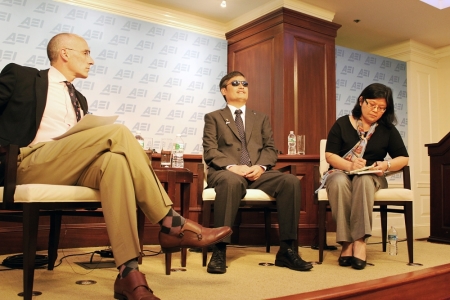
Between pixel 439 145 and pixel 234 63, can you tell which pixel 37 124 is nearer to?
pixel 439 145

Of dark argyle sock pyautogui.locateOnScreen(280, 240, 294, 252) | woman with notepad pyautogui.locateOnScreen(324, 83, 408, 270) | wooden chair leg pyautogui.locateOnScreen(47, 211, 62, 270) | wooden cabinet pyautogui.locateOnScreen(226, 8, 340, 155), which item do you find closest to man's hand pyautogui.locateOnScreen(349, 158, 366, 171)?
woman with notepad pyautogui.locateOnScreen(324, 83, 408, 270)

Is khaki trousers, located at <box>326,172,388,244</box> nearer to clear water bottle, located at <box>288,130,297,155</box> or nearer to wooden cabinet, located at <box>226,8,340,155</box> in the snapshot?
clear water bottle, located at <box>288,130,297,155</box>

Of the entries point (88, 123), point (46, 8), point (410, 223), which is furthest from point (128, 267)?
point (46, 8)

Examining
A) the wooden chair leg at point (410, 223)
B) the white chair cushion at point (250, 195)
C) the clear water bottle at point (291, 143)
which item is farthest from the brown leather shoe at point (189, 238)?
the clear water bottle at point (291, 143)

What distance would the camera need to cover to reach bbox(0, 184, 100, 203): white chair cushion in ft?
5.71

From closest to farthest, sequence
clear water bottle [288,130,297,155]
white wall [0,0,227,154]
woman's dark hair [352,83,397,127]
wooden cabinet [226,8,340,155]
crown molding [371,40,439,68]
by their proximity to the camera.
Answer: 1. woman's dark hair [352,83,397,127]
2. white wall [0,0,227,154]
3. clear water bottle [288,130,297,155]
4. wooden cabinet [226,8,340,155]
5. crown molding [371,40,439,68]

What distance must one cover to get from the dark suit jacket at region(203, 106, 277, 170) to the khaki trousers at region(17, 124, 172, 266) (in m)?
1.08

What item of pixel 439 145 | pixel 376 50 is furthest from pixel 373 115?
pixel 376 50

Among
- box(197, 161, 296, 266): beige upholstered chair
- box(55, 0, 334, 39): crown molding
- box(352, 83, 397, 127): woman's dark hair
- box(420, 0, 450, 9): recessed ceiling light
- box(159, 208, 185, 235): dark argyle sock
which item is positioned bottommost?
box(159, 208, 185, 235): dark argyle sock

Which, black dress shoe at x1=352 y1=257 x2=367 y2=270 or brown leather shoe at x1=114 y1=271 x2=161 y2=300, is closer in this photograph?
brown leather shoe at x1=114 y1=271 x2=161 y2=300

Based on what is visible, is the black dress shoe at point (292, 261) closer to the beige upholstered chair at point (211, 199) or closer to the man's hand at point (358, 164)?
the beige upholstered chair at point (211, 199)

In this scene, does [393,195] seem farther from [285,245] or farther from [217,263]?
[217,263]

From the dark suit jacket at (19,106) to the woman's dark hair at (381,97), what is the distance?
1.97 m

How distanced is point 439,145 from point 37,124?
11.0 feet
